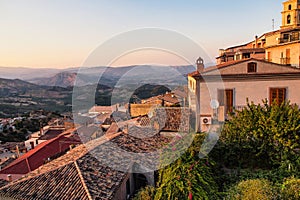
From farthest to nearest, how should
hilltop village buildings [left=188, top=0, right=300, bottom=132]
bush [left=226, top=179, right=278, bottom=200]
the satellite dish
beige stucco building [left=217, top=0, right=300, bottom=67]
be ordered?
beige stucco building [left=217, top=0, right=300, bottom=67]
the satellite dish
hilltop village buildings [left=188, top=0, right=300, bottom=132]
bush [left=226, top=179, right=278, bottom=200]

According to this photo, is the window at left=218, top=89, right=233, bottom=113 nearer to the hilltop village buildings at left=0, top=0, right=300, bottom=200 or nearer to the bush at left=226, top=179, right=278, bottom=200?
the hilltop village buildings at left=0, top=0, right=300, bottom=200

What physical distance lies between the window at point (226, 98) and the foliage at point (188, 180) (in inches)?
230

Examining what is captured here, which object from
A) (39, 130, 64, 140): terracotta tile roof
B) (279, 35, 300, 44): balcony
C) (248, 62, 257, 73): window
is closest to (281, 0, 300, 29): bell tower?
(279, 35, 300, 44): balcony

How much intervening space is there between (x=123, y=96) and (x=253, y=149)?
13310mm

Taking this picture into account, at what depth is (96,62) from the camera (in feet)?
30.7

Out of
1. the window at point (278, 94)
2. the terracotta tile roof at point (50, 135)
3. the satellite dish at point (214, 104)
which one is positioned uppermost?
the window at point (278, 94)

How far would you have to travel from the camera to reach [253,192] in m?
5.58

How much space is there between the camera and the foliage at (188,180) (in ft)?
20.4

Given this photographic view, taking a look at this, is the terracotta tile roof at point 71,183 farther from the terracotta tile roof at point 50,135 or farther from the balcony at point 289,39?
the balcony at point 289,39

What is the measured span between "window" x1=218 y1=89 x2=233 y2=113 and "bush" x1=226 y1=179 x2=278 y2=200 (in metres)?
6.37

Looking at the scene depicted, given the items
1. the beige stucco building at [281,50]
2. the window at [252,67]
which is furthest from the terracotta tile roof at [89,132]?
the beige stucco building at [281,50]

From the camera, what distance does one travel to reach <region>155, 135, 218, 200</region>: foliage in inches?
245

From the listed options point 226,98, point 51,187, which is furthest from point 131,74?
point 51,187

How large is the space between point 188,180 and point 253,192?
5.37 ft
